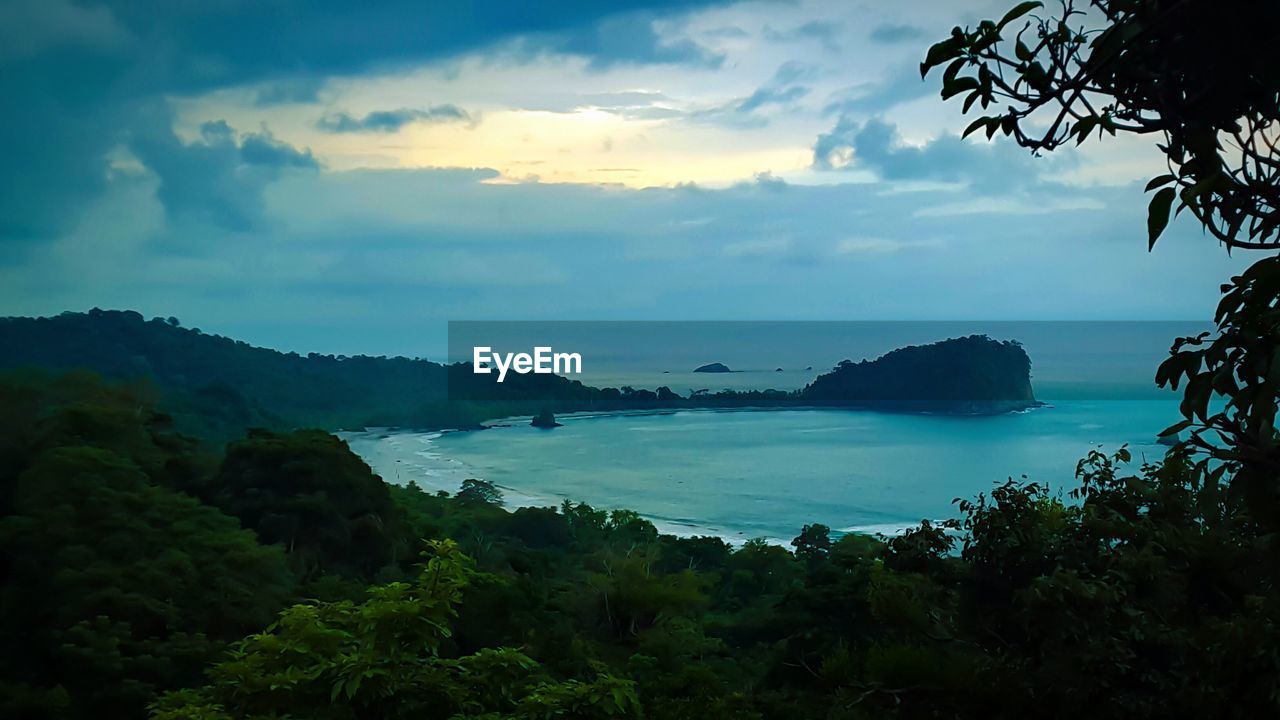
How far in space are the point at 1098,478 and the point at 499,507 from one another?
16.6 meters

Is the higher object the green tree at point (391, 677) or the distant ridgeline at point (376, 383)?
the distant ridgeline at point (376, 383)

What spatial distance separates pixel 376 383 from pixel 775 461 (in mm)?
10715

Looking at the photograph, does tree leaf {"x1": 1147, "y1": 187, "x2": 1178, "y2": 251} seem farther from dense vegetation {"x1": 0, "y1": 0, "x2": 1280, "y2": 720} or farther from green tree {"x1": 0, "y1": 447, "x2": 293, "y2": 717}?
green tree {"x1": 0, "y1": 447, "x2": 293, "y2": 717}

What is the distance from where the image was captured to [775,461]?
24156 millimetres

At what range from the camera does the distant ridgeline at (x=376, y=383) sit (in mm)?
16113

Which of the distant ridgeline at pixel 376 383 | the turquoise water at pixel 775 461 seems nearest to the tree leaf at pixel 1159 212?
the distant ridgeline at pixel 376 383

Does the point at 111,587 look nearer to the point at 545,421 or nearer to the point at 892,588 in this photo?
the point at 892,588

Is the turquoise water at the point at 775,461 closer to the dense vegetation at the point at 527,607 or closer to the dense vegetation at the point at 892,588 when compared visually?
the dense vegetation at the point at 527,607

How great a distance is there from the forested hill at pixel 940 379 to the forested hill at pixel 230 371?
12.0 metres

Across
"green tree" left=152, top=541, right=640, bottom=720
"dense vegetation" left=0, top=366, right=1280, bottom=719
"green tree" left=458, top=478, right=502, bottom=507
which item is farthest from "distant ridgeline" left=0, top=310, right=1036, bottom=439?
"green tree" left=152, top=541, right=640, bottom=720

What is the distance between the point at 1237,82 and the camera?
4.47 feet

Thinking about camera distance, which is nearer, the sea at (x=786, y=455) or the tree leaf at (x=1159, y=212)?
the tree leaf at (x=1159, y=212)

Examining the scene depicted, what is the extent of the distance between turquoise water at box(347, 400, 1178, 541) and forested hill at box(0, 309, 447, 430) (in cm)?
104

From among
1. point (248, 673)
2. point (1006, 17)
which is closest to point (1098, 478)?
point (1006, 17)
